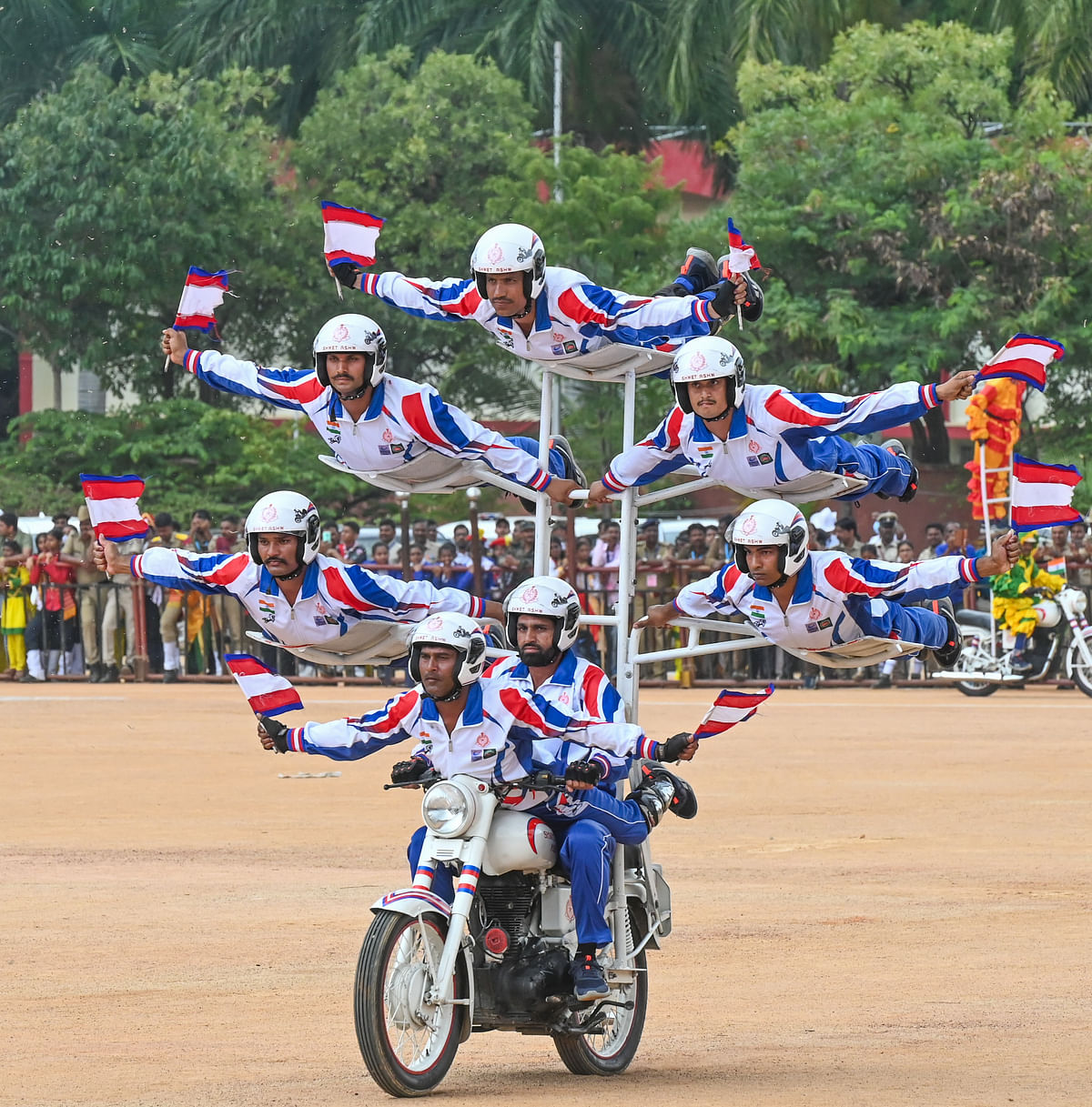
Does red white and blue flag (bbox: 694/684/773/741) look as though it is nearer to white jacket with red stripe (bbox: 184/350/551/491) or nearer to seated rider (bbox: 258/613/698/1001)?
seated rider (bbox: 258/613/698/1001)

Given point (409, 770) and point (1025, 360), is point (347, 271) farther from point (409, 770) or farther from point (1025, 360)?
point (1025, 360)

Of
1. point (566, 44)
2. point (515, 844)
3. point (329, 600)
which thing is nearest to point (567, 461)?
point (329, 600)

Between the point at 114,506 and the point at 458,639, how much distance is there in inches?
104

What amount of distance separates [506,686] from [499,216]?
110 feet

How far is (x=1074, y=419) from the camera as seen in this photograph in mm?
37500

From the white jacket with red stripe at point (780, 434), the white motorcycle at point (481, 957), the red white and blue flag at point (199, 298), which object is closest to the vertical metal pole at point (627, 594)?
the white jacket with red stripe at point (780, 434)

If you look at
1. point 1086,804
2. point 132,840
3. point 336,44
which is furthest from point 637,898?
point 336,44

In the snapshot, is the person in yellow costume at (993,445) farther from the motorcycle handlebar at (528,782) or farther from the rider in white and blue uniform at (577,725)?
the motorcycle handlebar at (528,782)

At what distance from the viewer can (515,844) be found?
9.41m

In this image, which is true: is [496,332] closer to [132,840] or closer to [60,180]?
[132,840]

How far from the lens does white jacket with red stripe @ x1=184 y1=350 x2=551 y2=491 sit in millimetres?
11023

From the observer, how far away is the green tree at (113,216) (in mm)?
41438

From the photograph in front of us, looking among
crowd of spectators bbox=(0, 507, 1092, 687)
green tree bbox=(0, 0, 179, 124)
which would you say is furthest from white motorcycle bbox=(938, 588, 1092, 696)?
green tree bbox=(0, 0, 179, 124)

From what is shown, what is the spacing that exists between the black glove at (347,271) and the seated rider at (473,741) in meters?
2.99
